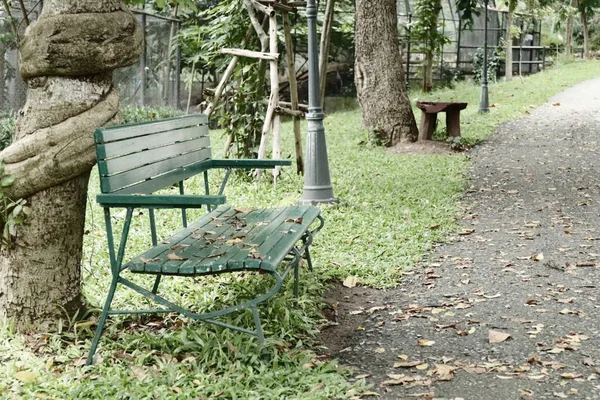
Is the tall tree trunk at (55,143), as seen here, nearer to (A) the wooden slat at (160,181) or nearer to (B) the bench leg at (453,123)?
(A) the wooden slat at (160,181)

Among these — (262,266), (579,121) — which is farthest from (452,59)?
(262,266)

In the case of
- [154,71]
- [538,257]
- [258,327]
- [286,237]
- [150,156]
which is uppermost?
[154,71]

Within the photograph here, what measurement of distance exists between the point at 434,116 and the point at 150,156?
9.23 metres

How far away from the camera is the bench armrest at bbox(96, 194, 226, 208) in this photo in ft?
13.6

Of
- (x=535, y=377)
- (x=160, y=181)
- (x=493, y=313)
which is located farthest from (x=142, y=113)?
(x=535, y=377)

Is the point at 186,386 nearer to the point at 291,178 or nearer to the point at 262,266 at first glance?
the point at 262,266

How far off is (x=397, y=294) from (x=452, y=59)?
2206cm

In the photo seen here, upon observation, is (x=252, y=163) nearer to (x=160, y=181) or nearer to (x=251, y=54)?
(x=160, y=181)

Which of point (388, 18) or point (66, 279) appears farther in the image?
point (388, 18)

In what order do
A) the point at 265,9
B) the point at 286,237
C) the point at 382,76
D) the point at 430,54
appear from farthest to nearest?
the point at 430,54, the point at 382,76, the point at 265,9, the point at 286,237

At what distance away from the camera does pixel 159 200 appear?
428 centimetres

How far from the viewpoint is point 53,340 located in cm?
468

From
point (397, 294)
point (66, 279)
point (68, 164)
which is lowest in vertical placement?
point (397, 294)

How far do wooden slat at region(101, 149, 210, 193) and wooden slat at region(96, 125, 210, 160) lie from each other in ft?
0.37
